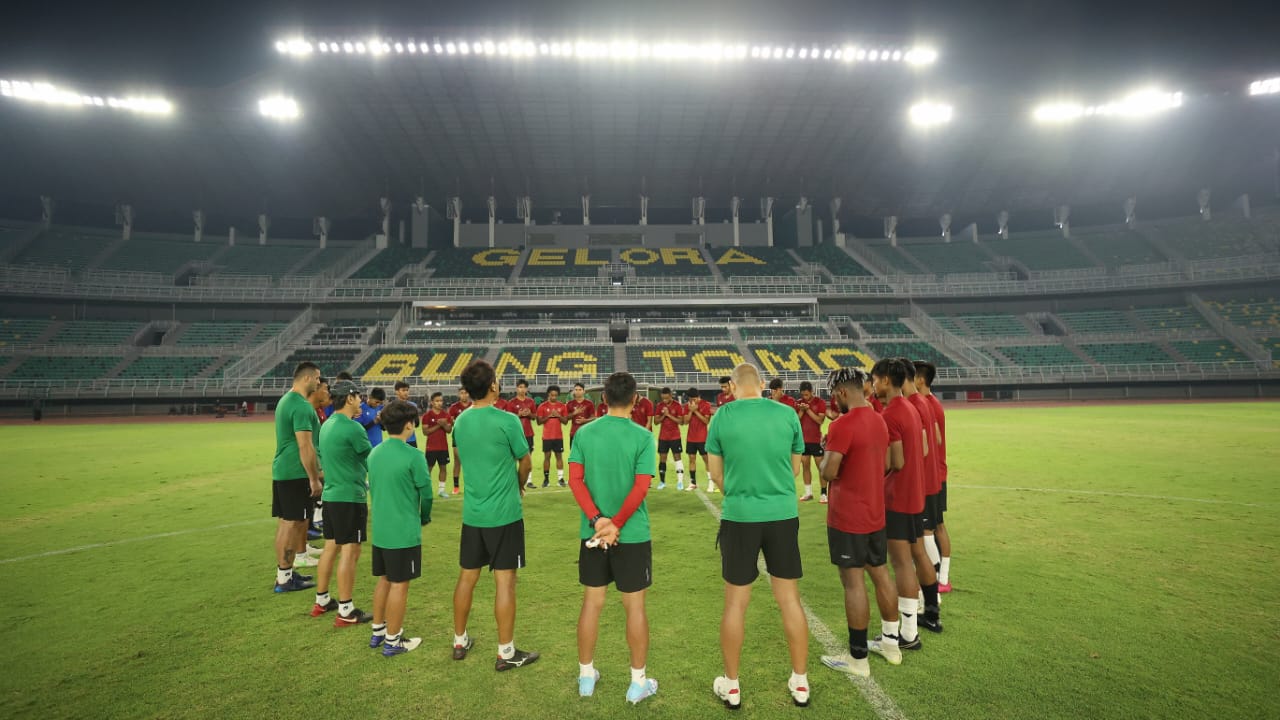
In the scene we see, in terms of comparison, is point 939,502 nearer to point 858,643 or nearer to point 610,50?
point 858,643

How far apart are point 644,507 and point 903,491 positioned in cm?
221

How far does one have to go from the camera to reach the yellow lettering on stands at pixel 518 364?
37.8 meters

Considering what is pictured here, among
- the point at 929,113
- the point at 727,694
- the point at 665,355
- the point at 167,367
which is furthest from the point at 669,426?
the point at 167,367

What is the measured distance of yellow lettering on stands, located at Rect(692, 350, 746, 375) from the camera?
38.0 metres

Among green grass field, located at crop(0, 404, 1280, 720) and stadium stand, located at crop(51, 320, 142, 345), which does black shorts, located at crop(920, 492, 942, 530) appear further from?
stadium stand, located at crop(51, 320, 142, 345)

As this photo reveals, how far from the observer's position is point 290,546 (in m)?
5.65

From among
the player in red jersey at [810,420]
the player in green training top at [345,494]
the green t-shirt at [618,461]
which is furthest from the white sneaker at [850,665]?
the player in red jersey at [810,420]

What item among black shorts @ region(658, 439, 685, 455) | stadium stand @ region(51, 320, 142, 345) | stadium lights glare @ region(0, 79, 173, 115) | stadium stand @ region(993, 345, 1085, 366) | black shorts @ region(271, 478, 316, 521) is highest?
stadium lights glare @ region(0, 79, 173, 115)

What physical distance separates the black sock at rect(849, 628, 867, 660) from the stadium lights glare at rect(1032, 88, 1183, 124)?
50.7 metres

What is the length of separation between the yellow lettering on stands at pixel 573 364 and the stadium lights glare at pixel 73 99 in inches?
1250

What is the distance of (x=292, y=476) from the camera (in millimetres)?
5695

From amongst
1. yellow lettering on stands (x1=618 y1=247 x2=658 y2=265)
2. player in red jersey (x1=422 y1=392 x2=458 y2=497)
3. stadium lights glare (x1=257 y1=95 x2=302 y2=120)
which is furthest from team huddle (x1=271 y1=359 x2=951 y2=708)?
yellow lettering on stands (x1=618 y1=247 x2=658 y2=265)

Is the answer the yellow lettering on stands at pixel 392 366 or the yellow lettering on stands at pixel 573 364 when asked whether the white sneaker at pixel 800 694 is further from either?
the yellow lettering on stands at pixel 392 366

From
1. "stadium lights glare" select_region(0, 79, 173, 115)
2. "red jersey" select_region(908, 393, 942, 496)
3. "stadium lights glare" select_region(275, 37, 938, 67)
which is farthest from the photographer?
"stadium lights glare" select_region(0, 79, 173, 115)
